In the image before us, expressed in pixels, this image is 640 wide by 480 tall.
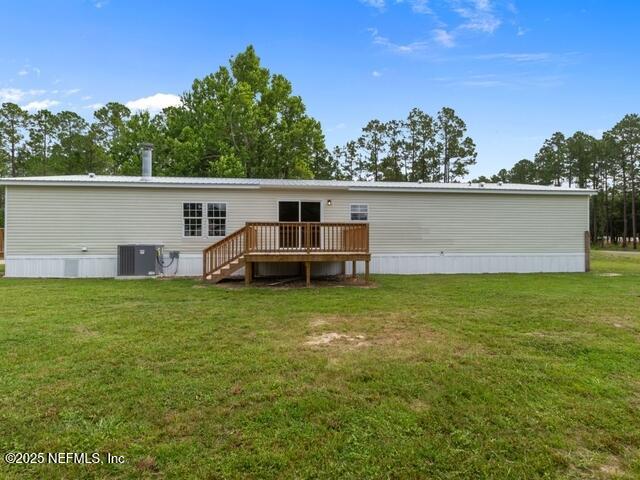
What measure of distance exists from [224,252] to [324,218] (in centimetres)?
323

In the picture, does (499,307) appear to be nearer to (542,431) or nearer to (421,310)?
(421,310)

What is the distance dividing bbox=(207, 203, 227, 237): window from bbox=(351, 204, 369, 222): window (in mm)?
3959

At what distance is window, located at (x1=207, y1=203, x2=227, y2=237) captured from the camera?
11.1 m

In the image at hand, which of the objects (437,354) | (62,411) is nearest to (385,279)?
(437,354)

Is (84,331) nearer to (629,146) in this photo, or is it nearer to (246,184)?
(246,184)

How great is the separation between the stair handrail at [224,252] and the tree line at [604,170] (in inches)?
1260

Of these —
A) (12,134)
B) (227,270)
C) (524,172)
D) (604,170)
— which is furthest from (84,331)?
(524,172)

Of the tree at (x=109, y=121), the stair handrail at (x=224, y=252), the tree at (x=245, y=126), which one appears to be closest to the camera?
the stair handrail at (x=224, y=252)

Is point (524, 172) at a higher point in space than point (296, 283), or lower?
higher

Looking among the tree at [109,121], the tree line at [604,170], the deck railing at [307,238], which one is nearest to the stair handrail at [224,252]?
the deck railing at [307,238]

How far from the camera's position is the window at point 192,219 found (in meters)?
11.0

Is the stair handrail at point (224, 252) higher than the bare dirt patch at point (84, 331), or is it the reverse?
the stair handrail at point (224, 252)

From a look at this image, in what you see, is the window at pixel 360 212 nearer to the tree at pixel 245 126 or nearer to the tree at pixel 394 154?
the tree at pixel 245 126

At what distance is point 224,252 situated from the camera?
10164 mm
